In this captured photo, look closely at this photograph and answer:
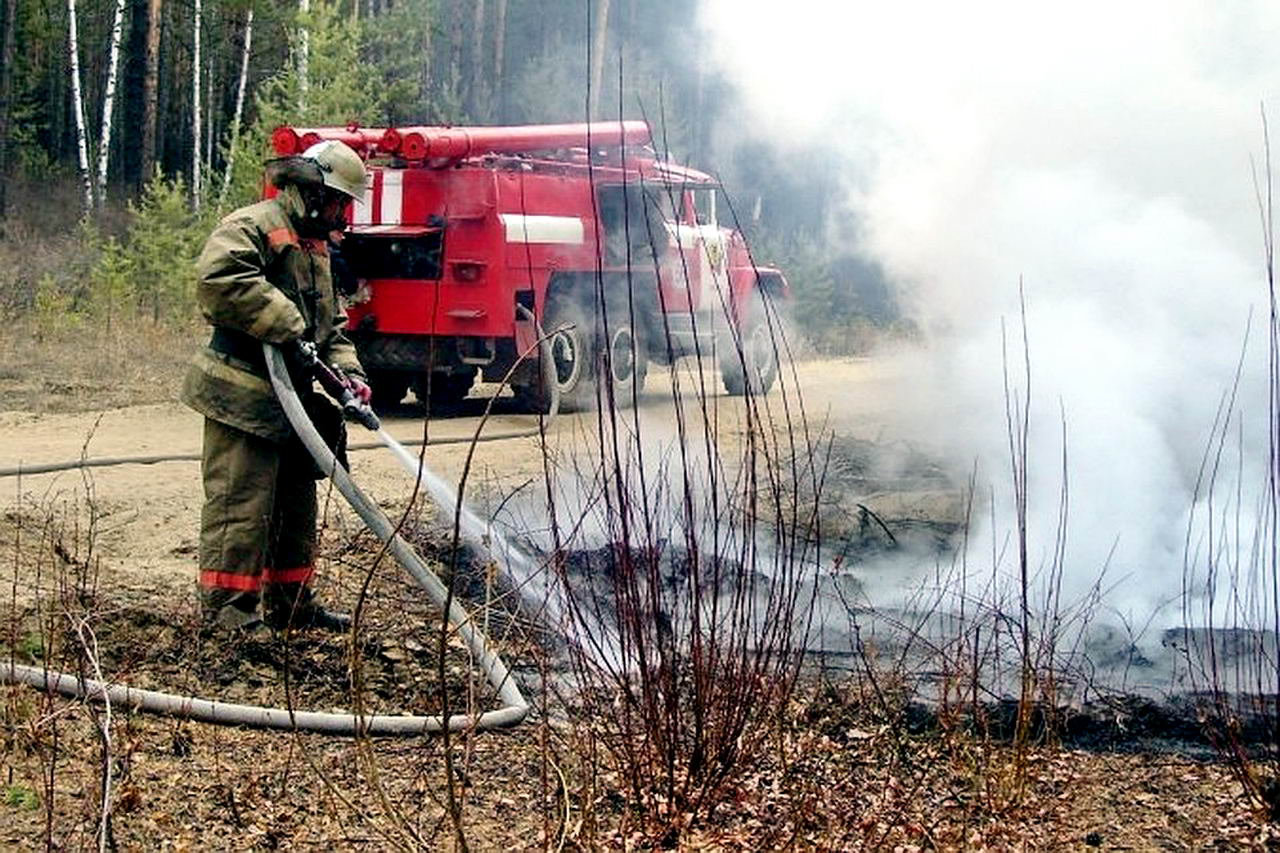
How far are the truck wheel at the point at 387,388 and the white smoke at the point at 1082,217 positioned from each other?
4.13 metres

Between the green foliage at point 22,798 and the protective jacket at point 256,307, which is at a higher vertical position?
the protective jacket at point 256,307

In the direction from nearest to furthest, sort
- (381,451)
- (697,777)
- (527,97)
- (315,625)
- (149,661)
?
(697,777)
(149,661)
(315,625)
(381,451)
(527,97)

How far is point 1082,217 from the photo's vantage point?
10086 millimetres

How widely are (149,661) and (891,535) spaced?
3902 millimetres

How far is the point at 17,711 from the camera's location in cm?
458

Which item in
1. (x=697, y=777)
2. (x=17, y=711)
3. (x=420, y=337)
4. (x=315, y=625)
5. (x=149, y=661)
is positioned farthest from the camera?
(x=420, y=337)

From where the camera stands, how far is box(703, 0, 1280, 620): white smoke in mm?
8508

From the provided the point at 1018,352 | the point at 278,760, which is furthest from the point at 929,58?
the point at 278,760

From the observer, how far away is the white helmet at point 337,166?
5695 millimetres

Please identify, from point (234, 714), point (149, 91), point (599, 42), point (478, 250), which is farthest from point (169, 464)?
point (149, 91)

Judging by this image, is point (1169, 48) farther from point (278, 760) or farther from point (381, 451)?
point (278, 760)

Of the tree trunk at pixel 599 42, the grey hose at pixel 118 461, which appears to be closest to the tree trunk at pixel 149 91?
the tree trunk at pixel 599 42

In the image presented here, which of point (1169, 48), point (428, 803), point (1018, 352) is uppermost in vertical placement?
point (1169, 48)

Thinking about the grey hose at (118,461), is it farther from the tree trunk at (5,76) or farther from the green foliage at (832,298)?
the tree trunk at (5,76)
